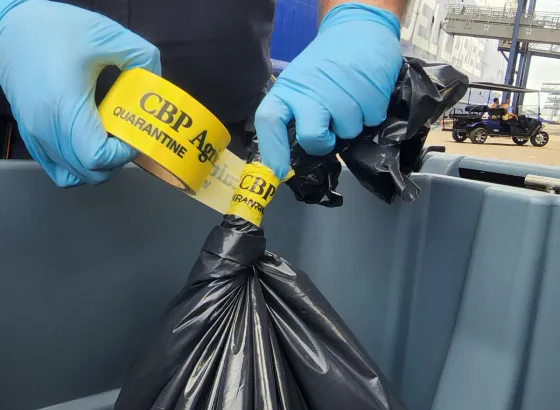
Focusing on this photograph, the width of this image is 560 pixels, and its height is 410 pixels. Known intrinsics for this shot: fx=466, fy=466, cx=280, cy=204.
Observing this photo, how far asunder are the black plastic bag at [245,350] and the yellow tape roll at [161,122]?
0.27ft

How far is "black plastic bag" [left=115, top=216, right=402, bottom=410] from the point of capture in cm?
42

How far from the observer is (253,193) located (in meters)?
0.46

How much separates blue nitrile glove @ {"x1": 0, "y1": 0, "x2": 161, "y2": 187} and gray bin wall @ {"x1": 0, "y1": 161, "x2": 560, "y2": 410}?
0.24 feet

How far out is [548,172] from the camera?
0.67 meters

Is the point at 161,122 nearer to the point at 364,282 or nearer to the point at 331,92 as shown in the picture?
the point at 331,92

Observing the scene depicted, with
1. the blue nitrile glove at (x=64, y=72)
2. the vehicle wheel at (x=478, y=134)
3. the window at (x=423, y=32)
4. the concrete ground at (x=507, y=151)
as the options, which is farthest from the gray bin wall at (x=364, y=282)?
the vehicle wheel at (x=478, y=134)

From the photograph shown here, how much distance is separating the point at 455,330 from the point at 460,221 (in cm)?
14

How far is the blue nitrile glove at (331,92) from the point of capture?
0.48 meters

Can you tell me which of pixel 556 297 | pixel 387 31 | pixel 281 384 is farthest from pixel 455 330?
Result: pixel 387 31

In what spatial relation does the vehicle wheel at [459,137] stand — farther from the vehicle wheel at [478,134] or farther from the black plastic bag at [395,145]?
the black plastic bag at [395,145]

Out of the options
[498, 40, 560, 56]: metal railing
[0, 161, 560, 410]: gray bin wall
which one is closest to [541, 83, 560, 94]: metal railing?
[498, 40, 560, 56]: metal railing

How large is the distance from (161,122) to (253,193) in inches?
4.4

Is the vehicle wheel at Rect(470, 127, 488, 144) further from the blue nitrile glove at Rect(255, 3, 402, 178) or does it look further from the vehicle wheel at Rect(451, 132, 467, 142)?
the blue nitrile glove at Rect(255, 3, 402, 178)

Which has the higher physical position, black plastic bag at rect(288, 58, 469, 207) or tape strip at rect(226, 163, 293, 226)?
black plastic bag at rect(288, 58, 469, 207)
